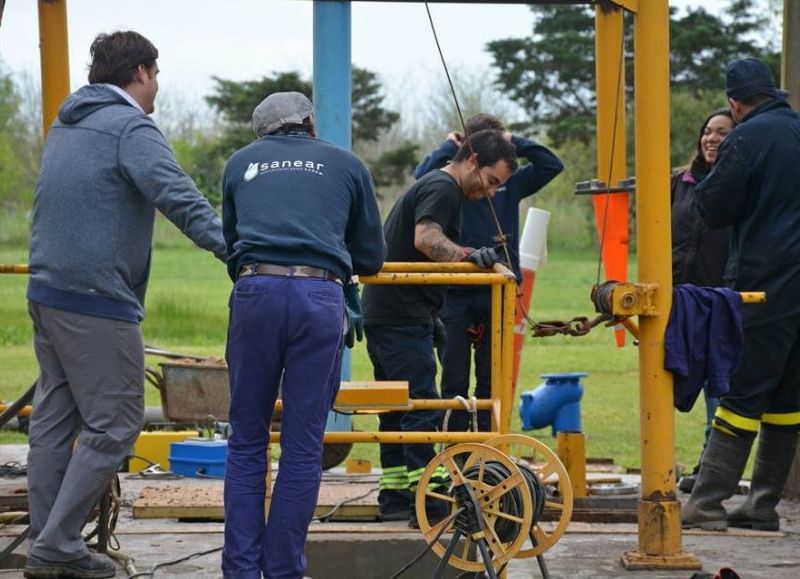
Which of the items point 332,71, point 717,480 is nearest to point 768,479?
point 717,480

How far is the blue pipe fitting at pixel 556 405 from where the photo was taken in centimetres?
1011

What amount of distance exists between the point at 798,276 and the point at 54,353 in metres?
3.15

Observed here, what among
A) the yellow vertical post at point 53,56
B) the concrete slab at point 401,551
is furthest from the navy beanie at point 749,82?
the yellow vertical post at point 53,56

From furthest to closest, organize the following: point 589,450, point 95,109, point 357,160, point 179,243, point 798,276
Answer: point 179,243 → point 589,450 → point 798,276 → point 95,109 → point 357,160

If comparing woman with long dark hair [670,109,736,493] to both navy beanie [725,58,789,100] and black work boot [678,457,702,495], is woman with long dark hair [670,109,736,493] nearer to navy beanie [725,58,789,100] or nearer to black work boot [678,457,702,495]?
black work boot [678,457,702,495]

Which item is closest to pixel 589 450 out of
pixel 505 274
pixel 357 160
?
pixel 505 274

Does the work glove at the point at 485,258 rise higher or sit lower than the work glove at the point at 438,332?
higher

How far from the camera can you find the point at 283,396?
498 cm

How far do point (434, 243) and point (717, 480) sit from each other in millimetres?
1644

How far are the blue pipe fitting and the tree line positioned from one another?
87.9 feet

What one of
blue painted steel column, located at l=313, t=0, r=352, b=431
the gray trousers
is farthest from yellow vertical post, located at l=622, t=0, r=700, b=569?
blue painted steel column, located at l=313, t=0, r=352, b=431

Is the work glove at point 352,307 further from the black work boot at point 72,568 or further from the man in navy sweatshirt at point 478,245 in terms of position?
the man in navy sweatshirt at point 478,245

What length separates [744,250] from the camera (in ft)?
21.8

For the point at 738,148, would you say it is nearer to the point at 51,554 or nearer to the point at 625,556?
the point at 625,556
